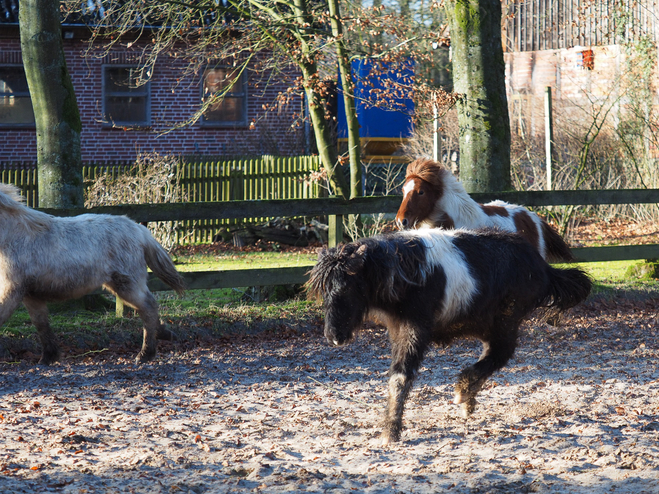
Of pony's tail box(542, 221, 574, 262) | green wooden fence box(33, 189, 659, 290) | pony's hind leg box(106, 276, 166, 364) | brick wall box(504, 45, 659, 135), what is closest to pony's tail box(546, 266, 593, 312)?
pony's tail box(542, 221, 574, 262)

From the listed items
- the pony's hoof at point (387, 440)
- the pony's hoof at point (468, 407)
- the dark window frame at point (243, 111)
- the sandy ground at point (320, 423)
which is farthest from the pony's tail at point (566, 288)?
the dark window frame at point (243, 111)

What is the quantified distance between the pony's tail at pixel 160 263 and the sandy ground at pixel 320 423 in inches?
26.5

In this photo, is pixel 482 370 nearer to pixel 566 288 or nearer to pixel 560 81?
pixel 566 288

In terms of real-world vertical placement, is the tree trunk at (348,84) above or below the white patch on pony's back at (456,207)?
above

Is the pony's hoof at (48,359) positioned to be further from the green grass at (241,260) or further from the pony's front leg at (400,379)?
the green grass at (241,260)

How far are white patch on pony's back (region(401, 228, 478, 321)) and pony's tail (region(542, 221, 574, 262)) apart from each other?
3275 millimetres

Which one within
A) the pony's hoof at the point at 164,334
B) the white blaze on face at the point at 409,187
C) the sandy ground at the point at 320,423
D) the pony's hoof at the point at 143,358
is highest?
the white blaze on face at the point at 409,187

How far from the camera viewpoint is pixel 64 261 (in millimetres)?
5945

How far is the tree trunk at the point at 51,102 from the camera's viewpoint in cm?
760

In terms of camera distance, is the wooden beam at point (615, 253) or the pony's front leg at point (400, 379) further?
the wooden beam at point (615, 253)

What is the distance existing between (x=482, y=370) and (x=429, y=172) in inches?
97.5

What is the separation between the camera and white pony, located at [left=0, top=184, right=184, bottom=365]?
230 inches

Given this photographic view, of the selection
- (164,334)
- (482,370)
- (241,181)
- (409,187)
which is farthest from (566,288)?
(241,181)

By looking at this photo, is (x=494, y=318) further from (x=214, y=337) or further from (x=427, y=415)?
(x=214, y=337)
